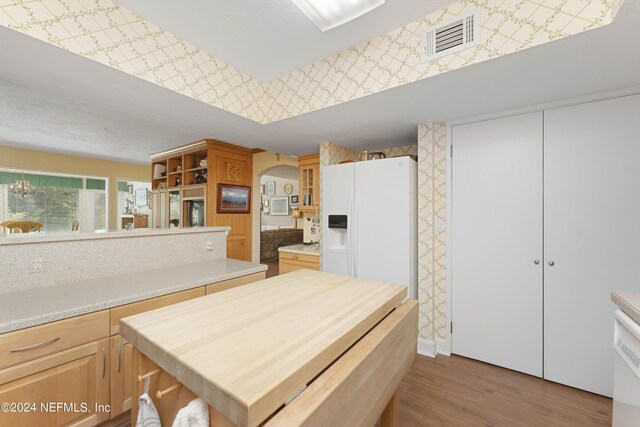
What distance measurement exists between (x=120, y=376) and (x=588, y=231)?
327 centimetres

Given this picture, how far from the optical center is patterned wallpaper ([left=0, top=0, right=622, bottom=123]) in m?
1.34

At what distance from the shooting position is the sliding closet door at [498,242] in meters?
2.15

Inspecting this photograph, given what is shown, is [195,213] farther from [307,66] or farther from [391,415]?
[391,415]

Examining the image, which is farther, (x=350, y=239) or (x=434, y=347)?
(x=350, y=239)

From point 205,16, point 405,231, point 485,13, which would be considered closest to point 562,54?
point 485,13

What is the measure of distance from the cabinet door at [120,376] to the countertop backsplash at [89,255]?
66 centimetres

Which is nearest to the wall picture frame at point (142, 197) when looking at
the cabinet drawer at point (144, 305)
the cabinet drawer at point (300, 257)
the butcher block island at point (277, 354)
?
the cabinet drawer at point (300, 257)

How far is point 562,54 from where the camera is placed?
1449 mm

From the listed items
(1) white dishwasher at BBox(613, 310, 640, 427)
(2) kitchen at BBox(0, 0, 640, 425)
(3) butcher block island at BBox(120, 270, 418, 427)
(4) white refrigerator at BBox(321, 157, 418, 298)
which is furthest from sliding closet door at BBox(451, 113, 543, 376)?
(3) butcher block island at BBox(120, 270, 418, 427)

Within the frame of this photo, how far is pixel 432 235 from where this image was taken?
2574mm

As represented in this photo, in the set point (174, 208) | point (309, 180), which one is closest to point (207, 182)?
point (174, 208)

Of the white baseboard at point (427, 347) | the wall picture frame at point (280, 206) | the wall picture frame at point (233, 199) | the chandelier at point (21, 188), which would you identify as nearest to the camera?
the white baseboard at point (427, 347)

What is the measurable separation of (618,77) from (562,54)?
619mm

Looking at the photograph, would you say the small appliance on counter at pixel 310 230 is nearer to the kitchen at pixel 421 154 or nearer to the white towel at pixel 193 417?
the kitchen at pixel 421 154
